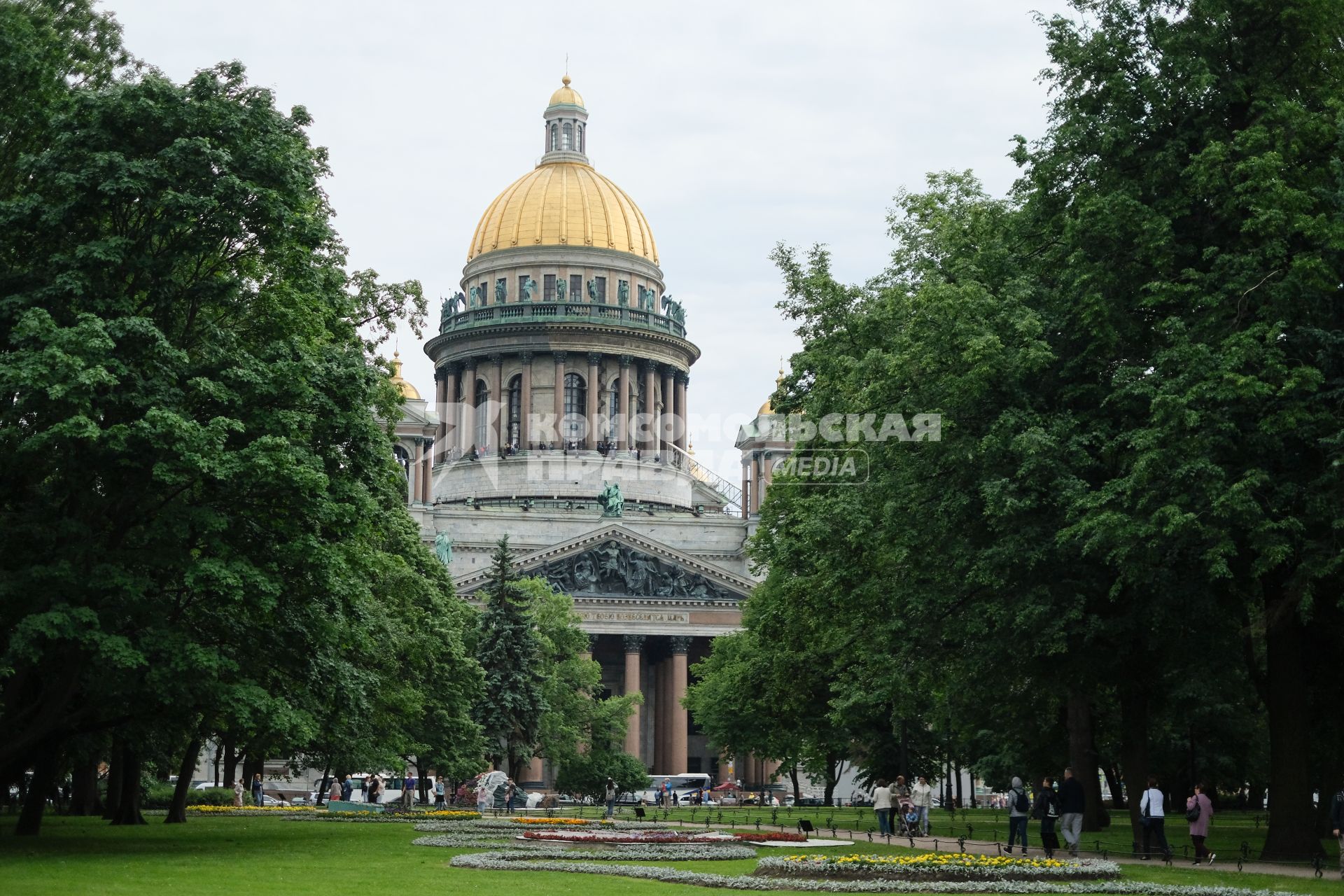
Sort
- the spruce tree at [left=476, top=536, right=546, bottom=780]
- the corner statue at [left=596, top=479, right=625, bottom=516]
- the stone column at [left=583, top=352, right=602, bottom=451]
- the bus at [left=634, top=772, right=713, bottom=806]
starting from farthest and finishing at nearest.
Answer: the stone column at [left=583, top=352, right=602, bottom=451], the corner statue at [left=596, top=479, right=625, bottom=516], the bus at [left=634, top=772, right=713, bottom=806], the spruce tree at [left=476, top=536, right=546, bottom=780]

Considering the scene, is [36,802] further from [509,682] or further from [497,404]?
[497,404]

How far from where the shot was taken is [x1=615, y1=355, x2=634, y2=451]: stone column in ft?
379

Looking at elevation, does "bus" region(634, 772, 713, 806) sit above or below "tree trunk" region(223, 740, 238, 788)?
below

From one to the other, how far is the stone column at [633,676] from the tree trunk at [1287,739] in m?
67.5

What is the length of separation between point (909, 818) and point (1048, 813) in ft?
27.1

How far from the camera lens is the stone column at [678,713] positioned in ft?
323

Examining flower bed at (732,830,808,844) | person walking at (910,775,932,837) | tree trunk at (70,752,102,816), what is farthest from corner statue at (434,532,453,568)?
flower bed at (732,830,808,844)

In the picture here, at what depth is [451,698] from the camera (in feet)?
169

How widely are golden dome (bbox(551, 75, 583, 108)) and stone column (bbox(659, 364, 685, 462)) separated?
21.1 m

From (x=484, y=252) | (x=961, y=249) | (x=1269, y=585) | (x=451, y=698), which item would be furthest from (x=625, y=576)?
(x=1269, y=585)

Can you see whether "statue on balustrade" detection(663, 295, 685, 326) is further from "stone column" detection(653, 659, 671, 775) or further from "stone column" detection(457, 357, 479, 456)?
"stone column" detection(653, 659, 671, 775)

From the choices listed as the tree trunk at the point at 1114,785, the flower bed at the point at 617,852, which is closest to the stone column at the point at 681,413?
the tree trunk at the point at 1114,785

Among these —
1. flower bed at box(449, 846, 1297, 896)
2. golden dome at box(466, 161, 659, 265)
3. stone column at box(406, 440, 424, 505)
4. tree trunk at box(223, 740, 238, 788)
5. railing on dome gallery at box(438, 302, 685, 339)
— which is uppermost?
golden dome at box(466, 161, 659, 265)

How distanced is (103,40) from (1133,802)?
921 inches
